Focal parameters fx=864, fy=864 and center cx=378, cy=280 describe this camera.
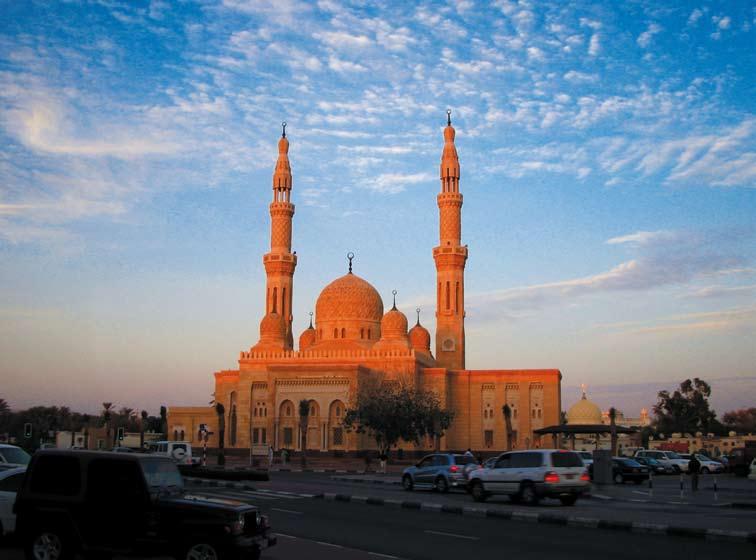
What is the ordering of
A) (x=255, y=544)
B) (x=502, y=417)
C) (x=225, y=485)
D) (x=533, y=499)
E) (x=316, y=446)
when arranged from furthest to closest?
1. (x=502, y=417)
2. (x=316, y=446)
3. (x=225, y=485)
4. (x=533, y=499)
5. (x=255, y=544)

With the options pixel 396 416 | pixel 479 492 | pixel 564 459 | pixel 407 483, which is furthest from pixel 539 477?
pixel 396 416

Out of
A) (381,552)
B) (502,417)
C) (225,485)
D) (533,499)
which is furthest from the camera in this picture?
(502,417)

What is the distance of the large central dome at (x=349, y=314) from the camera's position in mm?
65188

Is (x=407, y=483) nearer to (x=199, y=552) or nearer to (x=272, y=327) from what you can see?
(x=199, y=552)

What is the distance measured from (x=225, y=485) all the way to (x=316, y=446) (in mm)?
28990

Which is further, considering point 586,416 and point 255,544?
point 586,416

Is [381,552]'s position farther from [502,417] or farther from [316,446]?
[502,417]

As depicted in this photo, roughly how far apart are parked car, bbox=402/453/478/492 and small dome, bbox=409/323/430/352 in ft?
123

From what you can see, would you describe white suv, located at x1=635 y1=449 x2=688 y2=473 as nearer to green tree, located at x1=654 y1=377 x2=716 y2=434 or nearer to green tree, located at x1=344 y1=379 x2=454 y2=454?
green tree, located at x1=344 y1=379 x2=454 y2=454

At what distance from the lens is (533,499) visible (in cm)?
2141

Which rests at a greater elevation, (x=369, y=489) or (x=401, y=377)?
(x=401, y=377)

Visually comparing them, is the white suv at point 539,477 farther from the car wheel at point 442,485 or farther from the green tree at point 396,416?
the green tree at point 396,416

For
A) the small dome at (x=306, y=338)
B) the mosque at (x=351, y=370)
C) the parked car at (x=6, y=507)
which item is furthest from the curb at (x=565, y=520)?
the small dome at (x=306, y=338)

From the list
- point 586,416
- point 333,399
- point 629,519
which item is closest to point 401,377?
point 333,399
